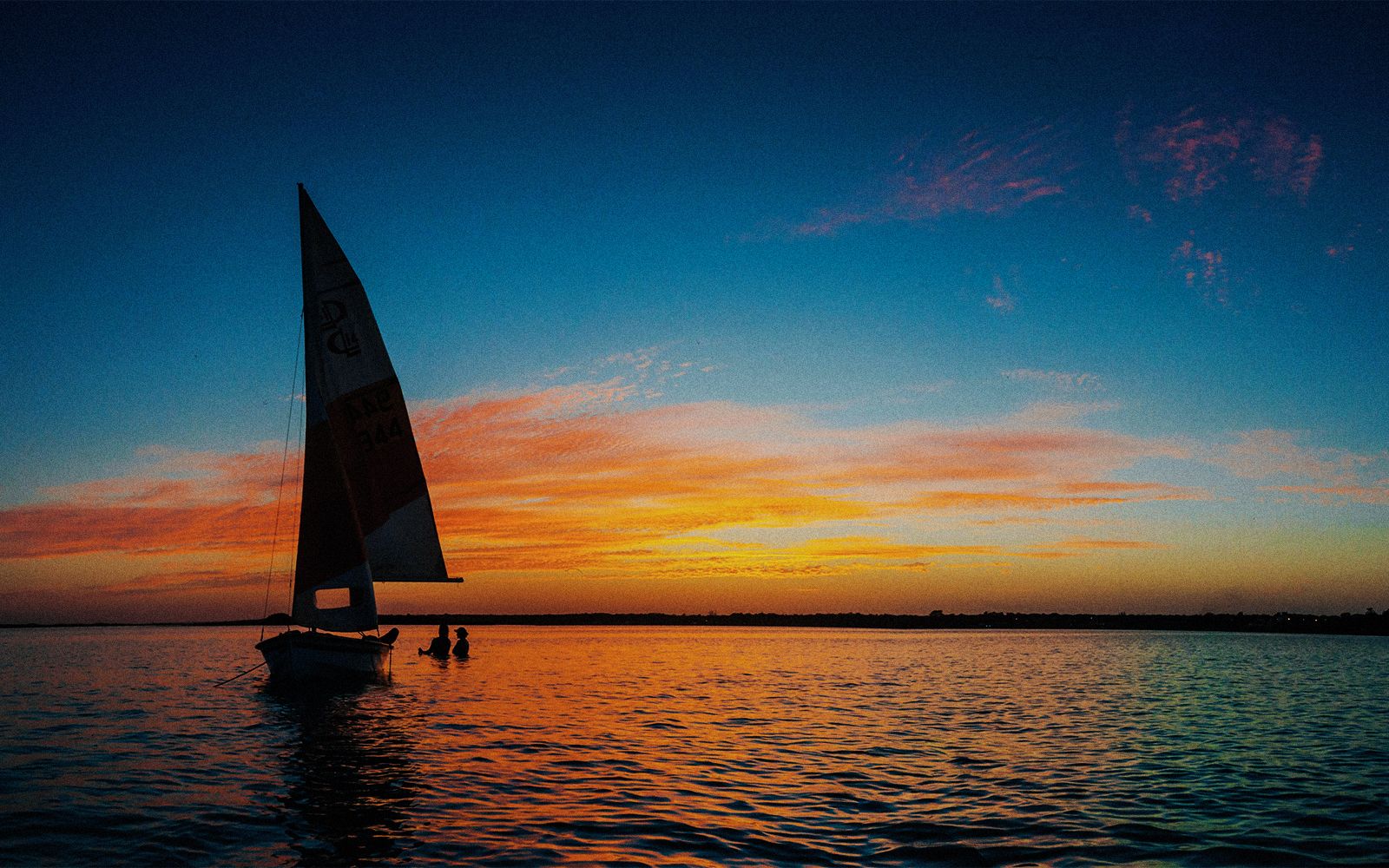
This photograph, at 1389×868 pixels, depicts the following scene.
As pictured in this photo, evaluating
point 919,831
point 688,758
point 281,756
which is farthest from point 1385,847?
point 281,756

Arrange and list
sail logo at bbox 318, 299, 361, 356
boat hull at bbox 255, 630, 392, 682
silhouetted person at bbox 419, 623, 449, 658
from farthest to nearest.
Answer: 1. silhouetted person at bbox 419, 623, 449, 658
2. sail logo at bbox 318, 299, 361, 356
3. boat hull at bbox 255, 630, 392, 682

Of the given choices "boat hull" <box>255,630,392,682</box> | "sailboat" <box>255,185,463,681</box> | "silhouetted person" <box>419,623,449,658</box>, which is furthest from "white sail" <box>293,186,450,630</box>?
"silhouetted person" <box>419,623,449,658</box>

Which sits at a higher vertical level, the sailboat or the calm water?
the sailboat

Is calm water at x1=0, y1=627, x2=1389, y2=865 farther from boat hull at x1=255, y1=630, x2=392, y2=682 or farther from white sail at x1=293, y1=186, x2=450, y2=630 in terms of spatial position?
white sail at x1=293, y1=186, x2=450, y2=630

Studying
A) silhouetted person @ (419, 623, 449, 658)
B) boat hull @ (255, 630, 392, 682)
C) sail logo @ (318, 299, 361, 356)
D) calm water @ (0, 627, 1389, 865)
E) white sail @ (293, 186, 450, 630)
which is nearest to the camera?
calm water @ (0, 627, 1389, 865)

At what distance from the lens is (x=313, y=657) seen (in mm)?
31609

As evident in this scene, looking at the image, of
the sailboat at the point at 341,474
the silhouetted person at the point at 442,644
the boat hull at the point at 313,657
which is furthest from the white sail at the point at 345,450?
the silhouetted person at the point at 442,644

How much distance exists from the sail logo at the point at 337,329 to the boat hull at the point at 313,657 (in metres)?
10.5

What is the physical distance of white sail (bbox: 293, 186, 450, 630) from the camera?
3184 cm

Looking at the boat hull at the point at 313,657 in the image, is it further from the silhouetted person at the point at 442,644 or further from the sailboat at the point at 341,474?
the silhouetted person at the point at 442,644

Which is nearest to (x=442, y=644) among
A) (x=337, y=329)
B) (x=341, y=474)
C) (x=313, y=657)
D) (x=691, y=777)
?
(x=313, y=657)

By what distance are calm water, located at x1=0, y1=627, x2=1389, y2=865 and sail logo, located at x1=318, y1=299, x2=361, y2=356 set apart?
1263 cm

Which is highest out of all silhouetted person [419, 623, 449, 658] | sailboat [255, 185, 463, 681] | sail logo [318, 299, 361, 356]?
sail logo [318, 299, 361, 356]

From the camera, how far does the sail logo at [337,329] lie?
32.7m
